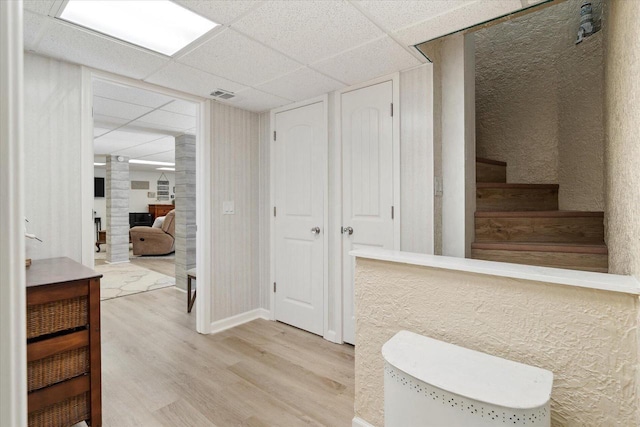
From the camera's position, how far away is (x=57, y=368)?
1.62 meters

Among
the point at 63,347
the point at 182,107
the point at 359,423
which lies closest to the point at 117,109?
the point at 182,107

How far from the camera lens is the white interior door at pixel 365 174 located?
258 centimetres

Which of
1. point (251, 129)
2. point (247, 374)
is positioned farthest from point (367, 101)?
point (247, 374)

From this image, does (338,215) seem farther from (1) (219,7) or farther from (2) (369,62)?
(1) (219,7)

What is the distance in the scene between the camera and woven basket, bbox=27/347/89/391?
5.06ft

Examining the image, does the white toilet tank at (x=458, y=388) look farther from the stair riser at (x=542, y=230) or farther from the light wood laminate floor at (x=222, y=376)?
the stair riser at (x=542, y=230)

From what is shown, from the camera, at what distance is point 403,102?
249 centimetres

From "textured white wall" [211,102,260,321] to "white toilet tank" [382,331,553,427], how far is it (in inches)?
88.4

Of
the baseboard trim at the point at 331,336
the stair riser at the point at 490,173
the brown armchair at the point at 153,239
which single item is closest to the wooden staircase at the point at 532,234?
the stair riser at the point at 490,173

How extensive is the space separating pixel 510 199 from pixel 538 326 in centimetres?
193

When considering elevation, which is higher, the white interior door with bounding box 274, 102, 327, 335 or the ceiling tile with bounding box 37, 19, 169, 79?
→ the ceiling tile with bounding box 37, 19, 169, 79

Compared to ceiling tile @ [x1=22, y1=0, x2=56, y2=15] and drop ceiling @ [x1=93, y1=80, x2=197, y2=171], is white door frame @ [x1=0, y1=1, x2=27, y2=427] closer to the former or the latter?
ceiling tile @ [x1=22, y1=0, x2=56, y2=15]

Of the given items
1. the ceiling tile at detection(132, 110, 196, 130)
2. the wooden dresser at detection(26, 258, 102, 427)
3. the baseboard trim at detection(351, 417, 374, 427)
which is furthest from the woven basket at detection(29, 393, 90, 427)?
the ceiling tile at detection(132, 110, 196, 130)

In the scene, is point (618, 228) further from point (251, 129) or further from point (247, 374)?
point (251, 129)
